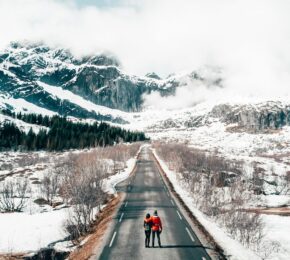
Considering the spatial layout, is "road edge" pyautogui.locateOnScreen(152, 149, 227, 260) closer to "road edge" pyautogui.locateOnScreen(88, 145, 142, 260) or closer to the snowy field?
the snowy field

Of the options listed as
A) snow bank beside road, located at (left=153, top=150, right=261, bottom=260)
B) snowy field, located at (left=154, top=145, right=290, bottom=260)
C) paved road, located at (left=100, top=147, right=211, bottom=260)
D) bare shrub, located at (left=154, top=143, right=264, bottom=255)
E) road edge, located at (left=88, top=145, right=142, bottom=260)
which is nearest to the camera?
paved road, located at (left=100, top=147, right=211, bottom=260)

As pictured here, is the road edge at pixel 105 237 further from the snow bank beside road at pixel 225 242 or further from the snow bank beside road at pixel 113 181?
the snow bank beside road at pixel 113 181

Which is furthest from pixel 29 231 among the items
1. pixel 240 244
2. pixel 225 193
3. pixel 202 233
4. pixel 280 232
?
pixel 225 193

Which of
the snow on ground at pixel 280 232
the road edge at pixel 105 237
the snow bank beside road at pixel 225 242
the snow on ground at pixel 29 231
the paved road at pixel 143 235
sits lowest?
the snow on ground at pixel 29 231

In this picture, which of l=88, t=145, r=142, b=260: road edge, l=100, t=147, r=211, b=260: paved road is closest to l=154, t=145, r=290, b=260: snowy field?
l=100, t=147, r=211, b=260: paved road

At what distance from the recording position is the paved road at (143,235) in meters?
23.2

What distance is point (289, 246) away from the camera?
112 ft

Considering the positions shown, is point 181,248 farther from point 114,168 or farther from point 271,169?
point 271,169

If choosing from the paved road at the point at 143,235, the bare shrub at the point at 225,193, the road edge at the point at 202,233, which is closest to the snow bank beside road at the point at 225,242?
the road edge at the point at 202,233

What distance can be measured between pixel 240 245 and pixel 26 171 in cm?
7139

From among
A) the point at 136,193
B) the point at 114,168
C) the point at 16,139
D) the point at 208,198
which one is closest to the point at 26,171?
the point at 114,168

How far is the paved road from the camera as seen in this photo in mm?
23203

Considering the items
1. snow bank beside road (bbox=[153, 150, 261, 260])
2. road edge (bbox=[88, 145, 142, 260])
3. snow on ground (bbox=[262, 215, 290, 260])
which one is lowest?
snow on ground (bbox=[262, 215, 290, 260])

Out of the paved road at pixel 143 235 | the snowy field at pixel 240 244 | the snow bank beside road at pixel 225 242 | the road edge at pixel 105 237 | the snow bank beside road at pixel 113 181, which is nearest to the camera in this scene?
the paved road at pixel 143 235
